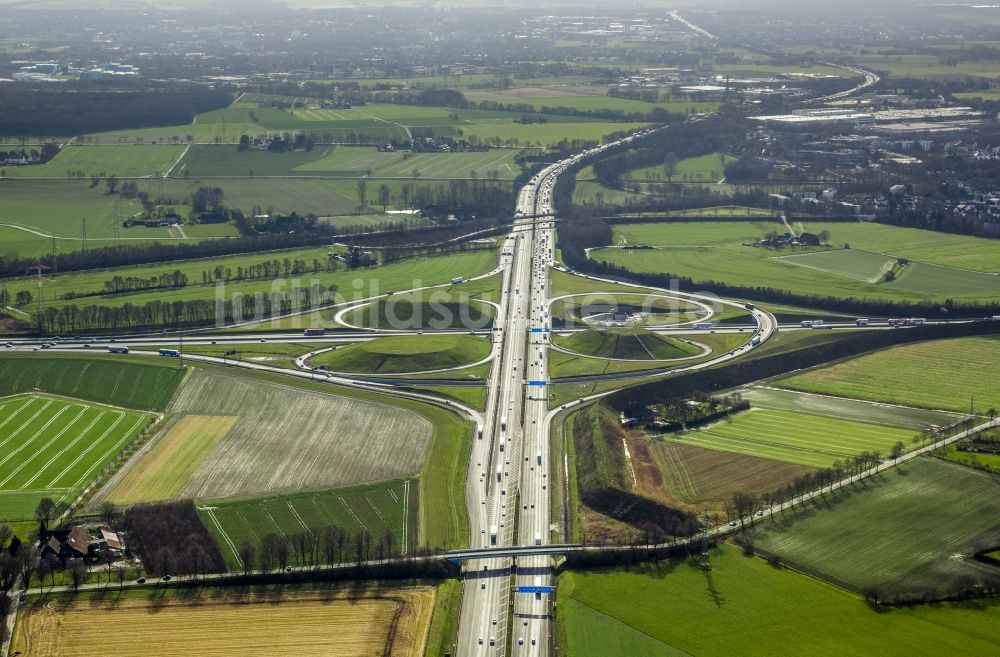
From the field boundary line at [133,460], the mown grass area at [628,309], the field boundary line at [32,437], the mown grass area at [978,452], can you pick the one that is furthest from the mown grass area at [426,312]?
the mown grass area at [978,452]

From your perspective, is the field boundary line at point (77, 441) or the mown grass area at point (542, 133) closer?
the field boundary line at point (77, 441)

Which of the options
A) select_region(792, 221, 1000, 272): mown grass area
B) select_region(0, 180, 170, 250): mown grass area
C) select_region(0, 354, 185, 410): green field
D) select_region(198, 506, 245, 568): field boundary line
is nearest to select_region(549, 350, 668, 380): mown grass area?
select_region(0, 354, 185, 410): green field

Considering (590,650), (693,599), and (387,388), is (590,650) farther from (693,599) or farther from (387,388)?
(387,388)

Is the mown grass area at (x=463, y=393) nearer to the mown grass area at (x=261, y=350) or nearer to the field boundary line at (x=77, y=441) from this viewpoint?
the mown grass area at (x=261, y=350)

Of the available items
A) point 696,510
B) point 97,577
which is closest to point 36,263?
point 97,577

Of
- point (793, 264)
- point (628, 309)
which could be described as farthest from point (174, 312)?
point (793, 264)

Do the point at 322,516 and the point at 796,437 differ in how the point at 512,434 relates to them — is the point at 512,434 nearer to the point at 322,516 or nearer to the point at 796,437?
the point at 322,516

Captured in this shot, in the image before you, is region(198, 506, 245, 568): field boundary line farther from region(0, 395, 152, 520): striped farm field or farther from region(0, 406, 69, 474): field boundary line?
region(0, 406, 69, 474): field boundary line
